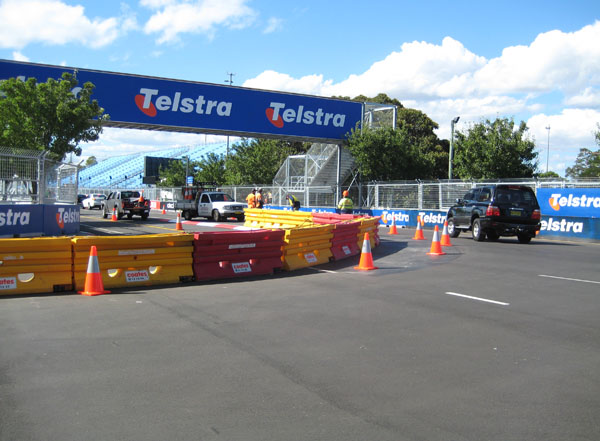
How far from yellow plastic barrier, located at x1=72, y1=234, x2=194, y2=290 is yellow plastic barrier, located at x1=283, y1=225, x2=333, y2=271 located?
2.39m

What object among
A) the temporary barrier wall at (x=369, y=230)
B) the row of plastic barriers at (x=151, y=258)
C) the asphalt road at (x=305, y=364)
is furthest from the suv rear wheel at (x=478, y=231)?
the asphalt road at (x=305, y=364)

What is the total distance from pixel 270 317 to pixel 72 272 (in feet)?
13.3

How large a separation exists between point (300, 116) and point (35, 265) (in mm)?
27894

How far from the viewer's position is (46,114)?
2608 centimetres

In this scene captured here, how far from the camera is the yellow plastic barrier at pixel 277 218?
22.8 meters

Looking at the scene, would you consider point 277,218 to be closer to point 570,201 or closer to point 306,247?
point 306,247

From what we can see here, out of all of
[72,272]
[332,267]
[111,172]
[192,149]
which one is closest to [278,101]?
[332,267]

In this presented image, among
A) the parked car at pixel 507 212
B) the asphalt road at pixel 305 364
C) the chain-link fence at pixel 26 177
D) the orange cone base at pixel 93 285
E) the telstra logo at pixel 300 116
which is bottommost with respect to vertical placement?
the asphalt road at pixel 305 364

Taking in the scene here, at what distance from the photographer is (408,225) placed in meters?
28.9

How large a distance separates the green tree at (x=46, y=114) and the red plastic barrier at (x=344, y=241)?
15732 mm

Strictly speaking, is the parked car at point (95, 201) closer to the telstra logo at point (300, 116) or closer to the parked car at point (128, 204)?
the parked car at point (128, 204)

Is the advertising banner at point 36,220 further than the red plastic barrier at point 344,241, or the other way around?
the advertising banner at point 36,220

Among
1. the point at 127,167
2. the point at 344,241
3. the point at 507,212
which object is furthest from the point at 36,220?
the point at 127,167

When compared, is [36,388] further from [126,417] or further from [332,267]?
[332,267]
